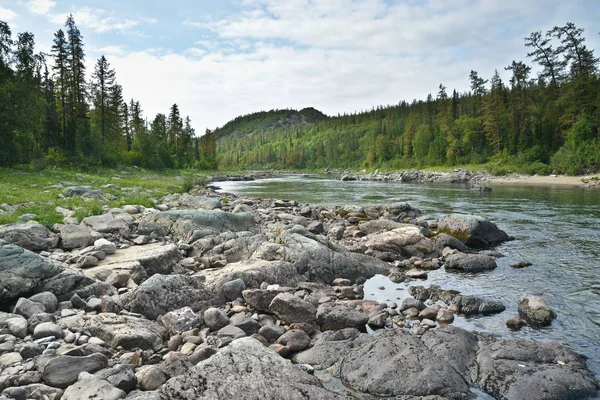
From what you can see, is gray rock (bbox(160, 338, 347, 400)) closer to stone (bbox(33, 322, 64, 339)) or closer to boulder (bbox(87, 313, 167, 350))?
boulder (bbox(87, 313, 167, 350))

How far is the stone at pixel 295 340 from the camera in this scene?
634 centimetres

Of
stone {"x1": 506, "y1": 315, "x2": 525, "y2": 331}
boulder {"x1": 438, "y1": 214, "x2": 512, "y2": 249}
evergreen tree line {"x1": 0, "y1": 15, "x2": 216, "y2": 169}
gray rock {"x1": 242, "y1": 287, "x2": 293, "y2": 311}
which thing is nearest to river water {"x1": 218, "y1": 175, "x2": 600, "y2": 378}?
stone {"x1": 506, "y1": 315, "x2": 525, "y2": 331}

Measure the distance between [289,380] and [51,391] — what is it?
2.83 m

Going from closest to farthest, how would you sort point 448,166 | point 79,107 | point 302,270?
1. point 302,270
2. point 79,107
3. point 448,166

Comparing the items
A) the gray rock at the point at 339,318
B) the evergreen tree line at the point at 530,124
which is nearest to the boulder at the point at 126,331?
the gray rock at the point at 339,318

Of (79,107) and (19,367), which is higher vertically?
(79,107)

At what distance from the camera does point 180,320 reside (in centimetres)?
656

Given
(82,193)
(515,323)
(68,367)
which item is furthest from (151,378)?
(82,193)

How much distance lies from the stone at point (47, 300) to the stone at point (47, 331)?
96 centimetres

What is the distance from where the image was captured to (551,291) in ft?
30.8

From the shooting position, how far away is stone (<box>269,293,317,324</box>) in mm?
7332

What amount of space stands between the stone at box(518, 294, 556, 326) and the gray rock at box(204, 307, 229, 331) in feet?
20.7

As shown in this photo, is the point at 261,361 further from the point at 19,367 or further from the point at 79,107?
the point at 79,107

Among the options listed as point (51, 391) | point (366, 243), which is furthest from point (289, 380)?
point (366, 243)
